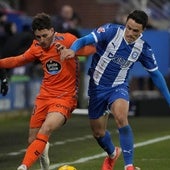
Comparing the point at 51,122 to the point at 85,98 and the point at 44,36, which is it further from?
the point at 85,98

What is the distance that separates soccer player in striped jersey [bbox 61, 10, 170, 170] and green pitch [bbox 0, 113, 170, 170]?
3.32 feet

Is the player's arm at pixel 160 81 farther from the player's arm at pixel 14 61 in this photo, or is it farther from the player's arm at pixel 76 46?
the player's arm at pixel 14 61

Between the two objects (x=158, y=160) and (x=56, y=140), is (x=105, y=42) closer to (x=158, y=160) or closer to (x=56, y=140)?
(x=158, y=160)

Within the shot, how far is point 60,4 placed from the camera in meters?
27.3

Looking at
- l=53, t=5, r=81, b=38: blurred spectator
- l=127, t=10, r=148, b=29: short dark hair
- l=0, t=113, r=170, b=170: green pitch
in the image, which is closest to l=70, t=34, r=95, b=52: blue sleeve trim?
l=127, t=10, r=148, b=29: short dark hair

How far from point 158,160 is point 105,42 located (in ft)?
8.13

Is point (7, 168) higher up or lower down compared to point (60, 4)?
lower down

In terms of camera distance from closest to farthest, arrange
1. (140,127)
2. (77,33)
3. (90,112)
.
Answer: (90,112) → (140,127) → (77,33)

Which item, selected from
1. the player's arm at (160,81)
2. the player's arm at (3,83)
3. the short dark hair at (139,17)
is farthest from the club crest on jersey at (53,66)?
the player's arm at (160,81)

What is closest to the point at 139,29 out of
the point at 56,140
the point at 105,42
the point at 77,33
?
the point at 105,42

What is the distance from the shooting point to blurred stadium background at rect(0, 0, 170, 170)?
13.3 metres

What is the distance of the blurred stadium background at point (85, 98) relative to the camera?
1331cm

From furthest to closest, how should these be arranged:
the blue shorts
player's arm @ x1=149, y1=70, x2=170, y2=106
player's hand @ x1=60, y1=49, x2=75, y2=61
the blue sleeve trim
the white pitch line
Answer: the white pitch line, player's arm @ x1=149, y1=70, x2=170, y2=106, the blue shorts, the blue sleeve trim, player's hand @ x1=60, y1=49, x2=75, y2=61

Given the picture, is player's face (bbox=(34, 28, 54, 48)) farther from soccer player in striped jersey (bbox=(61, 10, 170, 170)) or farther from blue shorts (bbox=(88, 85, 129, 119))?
blue shorts (bbox=(88, 85, 129, 119))
